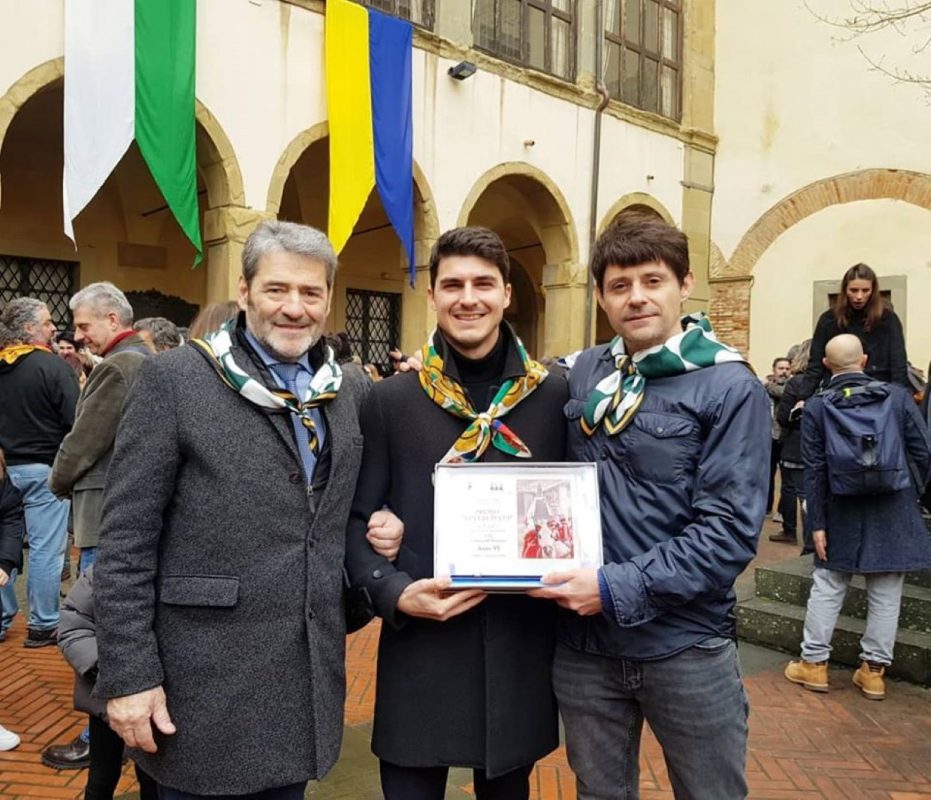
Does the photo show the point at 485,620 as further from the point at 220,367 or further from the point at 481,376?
the point at 220,367

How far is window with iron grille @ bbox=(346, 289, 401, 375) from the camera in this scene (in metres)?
15.5

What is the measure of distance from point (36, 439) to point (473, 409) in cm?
401

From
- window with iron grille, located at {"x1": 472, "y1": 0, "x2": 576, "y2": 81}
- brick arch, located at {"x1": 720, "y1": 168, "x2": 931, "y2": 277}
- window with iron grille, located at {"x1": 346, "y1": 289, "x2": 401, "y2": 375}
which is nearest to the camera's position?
window with iron grille, located at {"x1": 472, "y1": 0, "x2": 576, "y2": 81}

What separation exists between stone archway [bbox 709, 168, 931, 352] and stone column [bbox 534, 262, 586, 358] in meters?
3.63

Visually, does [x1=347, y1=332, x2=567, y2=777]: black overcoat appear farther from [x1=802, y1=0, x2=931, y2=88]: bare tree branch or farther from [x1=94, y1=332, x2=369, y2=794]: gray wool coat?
[x1=802, y1=0, x2=931, y2=88]: bare tree branch

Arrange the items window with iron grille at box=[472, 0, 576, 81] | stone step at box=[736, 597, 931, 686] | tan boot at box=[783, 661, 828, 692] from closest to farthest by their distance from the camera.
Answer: tan boot at box=[783, 661, 828, 692]
stone step at box=[736, 597, 931, 686]
window with iron grille at box=[472, 0, 576, 81]

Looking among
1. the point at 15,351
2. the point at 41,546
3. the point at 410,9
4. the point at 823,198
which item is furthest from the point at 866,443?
the point at 823,198

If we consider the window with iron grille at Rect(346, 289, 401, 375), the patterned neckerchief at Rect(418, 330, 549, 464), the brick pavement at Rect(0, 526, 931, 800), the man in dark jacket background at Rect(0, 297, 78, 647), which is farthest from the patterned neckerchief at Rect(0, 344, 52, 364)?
the window with iron grille at Rect(346, 289, 401, 375)

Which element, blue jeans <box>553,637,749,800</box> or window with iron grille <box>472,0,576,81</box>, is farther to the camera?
window with iron grille <box>472,0,576,81</box>

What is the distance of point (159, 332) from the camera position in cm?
451

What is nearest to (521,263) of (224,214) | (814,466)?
(224,214)

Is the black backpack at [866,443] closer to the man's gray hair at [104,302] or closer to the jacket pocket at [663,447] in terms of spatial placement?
the jacket pocket at [663,447]

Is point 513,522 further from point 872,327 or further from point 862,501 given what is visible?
point 872,327

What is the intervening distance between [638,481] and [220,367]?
109 cm
